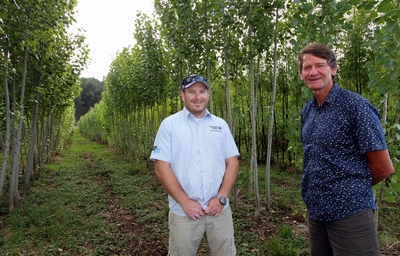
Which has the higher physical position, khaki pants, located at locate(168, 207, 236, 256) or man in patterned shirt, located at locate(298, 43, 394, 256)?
man in patterned shirt, located at locate(298, 43, 394, 256)

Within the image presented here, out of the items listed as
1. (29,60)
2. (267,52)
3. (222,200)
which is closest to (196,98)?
(222,200)

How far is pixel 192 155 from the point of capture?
2.32 meters

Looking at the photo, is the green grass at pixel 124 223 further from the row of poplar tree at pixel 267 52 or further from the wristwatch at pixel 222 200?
the wristwatch at pixel 222 200

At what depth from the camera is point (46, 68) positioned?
684 cm

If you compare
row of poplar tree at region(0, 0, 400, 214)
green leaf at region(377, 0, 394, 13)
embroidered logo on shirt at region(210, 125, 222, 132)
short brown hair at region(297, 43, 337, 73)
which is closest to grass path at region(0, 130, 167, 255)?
row of poplar tree at region(0, 0, 400, 214)

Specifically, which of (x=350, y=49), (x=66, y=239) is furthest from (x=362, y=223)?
(x=350, y=49)

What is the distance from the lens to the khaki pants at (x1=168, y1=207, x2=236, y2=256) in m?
2.23

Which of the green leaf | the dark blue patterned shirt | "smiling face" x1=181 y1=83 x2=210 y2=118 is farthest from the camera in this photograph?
"smiling face" x1=181 y1=83 x2=210 y2=118

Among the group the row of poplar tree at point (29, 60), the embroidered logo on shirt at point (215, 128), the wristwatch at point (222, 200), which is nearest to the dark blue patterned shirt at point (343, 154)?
the wristwatch at point (222, 200)

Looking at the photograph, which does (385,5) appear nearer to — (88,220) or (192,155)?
(192,155)

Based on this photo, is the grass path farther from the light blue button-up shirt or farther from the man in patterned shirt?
the man in patterned shirt

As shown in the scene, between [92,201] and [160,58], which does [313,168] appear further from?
[160,58]

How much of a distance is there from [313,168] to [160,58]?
7.84 metres

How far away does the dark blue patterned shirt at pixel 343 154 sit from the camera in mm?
1724
